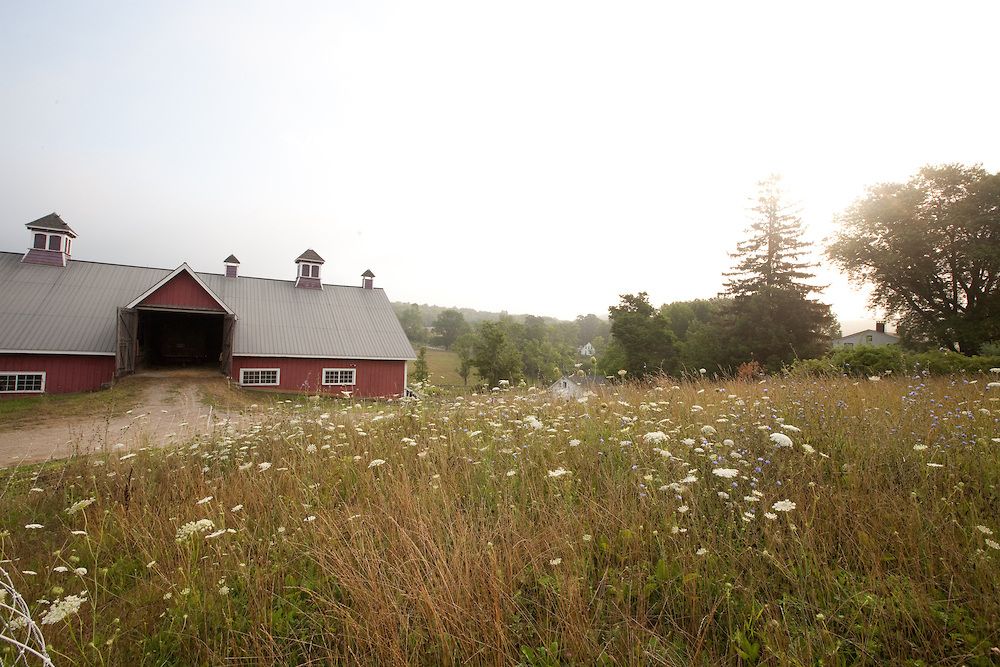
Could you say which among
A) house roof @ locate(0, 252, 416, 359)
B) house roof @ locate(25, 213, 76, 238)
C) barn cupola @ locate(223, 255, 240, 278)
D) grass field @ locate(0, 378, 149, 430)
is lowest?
grass field @ locate(0, 378, 149, 430)

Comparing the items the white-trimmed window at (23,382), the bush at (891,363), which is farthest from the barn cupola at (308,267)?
the bush at (891,363)

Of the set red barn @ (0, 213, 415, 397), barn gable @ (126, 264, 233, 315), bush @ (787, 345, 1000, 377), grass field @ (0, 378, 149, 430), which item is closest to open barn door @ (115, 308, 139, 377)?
red barn @ (0, 213, 415, 397)

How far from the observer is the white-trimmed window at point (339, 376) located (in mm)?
25156

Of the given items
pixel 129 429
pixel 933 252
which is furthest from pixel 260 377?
pixel 933 252

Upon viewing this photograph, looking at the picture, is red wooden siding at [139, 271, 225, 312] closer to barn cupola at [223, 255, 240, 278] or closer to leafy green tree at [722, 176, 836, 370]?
barn cupola at [223, 255, 240, 278]

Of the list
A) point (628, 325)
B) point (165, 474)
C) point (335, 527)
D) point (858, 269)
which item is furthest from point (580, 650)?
point (628, 325)

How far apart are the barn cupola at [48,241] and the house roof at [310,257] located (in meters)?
11.9

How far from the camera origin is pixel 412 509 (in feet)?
11.0

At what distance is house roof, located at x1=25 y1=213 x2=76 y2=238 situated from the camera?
23578 millimetres

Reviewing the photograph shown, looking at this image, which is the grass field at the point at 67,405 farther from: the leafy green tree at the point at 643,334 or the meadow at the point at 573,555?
the leafy green tree at the point at 643,334

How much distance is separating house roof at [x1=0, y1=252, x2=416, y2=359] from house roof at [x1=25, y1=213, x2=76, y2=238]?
5.95 ft

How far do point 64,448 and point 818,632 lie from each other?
14.4 m

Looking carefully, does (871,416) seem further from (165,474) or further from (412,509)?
(165,474)

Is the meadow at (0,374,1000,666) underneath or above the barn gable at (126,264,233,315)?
underneath
